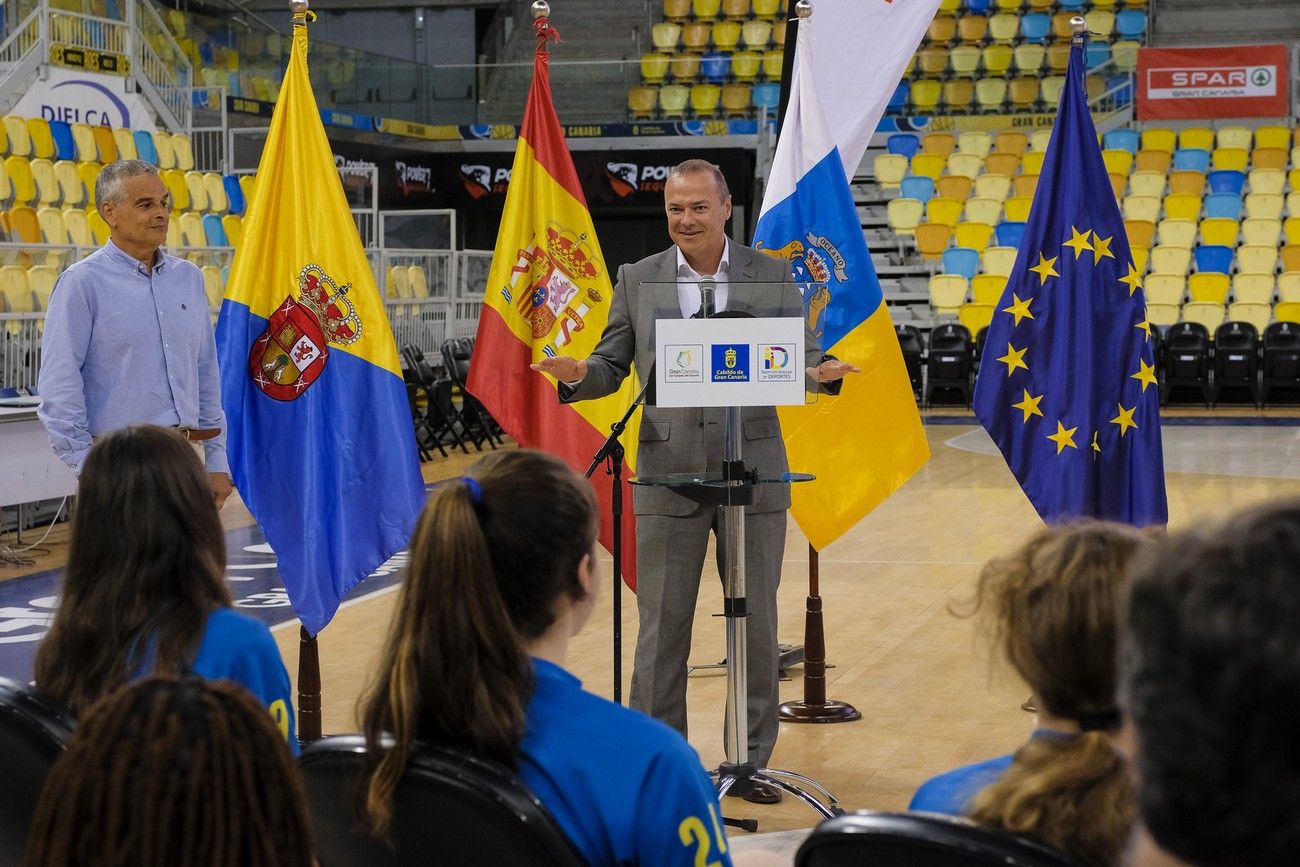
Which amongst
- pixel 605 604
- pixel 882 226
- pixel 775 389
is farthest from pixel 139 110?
pixel 775 389

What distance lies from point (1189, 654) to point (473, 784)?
943 mm

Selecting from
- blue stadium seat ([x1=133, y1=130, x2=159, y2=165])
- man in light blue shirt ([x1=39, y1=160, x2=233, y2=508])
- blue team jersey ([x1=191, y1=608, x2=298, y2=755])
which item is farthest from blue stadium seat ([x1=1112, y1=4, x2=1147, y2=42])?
blue team jersey ([x1=191, y1=608, x2=298, y2=755])

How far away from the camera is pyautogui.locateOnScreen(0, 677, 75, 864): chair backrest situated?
186 centimetres

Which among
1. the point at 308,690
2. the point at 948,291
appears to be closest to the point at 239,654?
the point at 308,690

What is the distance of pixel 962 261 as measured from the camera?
17.1 m

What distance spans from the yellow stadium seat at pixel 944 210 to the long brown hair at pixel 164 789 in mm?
17076

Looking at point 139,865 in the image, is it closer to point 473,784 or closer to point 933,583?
point 473,784

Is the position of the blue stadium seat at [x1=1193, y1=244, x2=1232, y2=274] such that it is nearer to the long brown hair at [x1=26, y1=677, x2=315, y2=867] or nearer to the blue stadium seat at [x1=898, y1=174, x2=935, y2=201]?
the blue stadium seat at [x1=898, y1=174, x2=935, y2=201]

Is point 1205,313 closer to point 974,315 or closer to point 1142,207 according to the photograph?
point 1142,207

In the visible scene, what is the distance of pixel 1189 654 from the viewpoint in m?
0.74

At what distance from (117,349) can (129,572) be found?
246cm

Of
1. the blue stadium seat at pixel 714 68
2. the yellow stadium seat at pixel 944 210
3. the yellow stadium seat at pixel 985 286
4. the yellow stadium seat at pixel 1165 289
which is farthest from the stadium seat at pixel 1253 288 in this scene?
the blue stadium seat at pixel 714 68

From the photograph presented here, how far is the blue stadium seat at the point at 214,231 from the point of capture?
44.0ft

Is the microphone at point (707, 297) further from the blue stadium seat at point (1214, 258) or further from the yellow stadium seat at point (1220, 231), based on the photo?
the yellow stadium seat at point (1220, 231)
